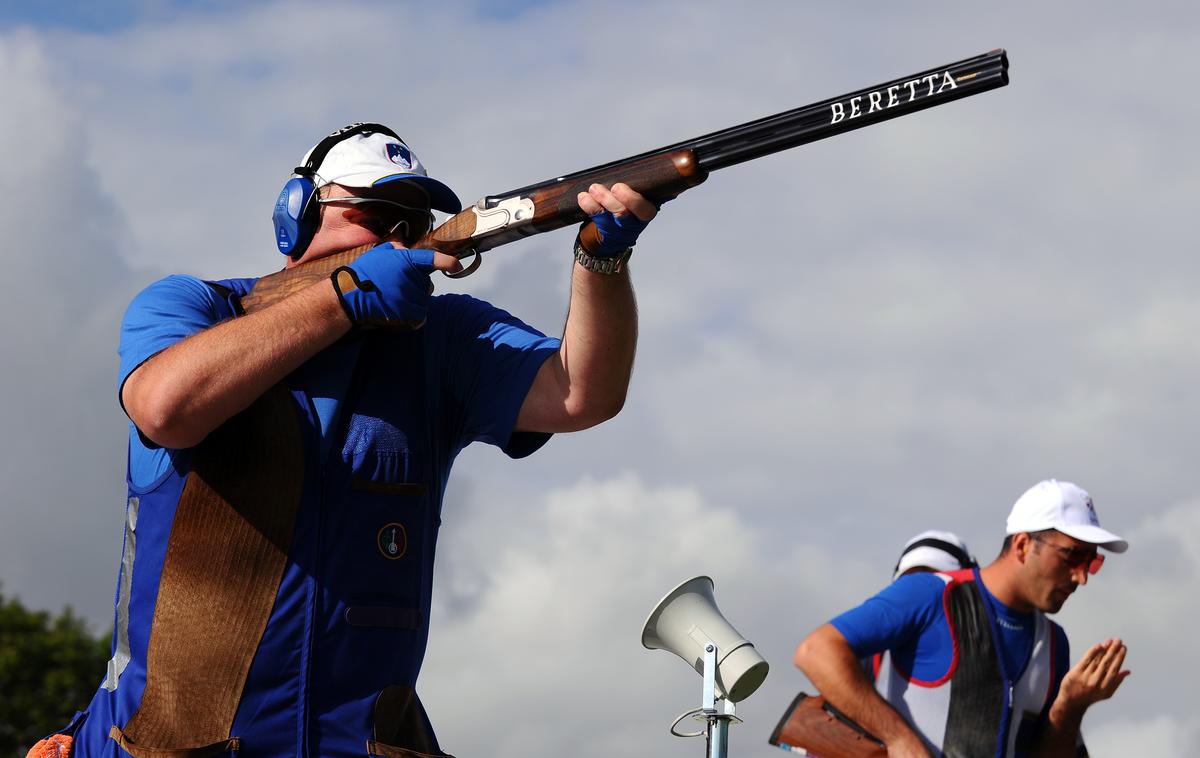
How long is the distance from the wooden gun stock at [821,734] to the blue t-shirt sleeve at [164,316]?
403 centimetres

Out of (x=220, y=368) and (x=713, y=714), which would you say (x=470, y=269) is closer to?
(x=220, y=368)

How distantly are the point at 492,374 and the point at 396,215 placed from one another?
62 centimetres

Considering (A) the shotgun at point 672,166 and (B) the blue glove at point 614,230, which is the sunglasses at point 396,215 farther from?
(B) the blue glove at point 614,230

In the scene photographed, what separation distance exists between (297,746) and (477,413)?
1159mm

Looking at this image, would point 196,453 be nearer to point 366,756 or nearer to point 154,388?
point 154,388

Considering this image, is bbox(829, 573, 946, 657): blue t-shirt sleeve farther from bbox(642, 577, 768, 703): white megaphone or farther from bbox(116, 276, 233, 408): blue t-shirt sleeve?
bbox(116, 276, 233, 408): blue t-shirt sleeve

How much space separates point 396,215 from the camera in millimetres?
5105

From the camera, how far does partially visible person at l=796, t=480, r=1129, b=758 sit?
7402 mm

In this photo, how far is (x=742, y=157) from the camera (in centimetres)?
480

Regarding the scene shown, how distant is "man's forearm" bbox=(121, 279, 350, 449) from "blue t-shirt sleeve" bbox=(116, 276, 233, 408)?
79 mm

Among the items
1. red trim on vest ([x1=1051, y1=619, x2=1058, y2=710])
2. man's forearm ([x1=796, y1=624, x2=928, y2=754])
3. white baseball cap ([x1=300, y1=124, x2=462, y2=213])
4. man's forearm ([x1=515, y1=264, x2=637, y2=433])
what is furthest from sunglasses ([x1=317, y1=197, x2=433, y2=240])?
red trim on vest ([x1=1051, y1=619, x2=1058, y2=710])

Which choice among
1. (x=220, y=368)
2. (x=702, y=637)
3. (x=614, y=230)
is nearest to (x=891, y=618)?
(x=702, y=637)

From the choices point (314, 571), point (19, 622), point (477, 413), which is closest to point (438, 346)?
point (477, 413)

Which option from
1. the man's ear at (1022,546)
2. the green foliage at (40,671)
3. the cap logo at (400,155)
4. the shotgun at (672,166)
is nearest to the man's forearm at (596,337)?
the shotgun at (672,166)
